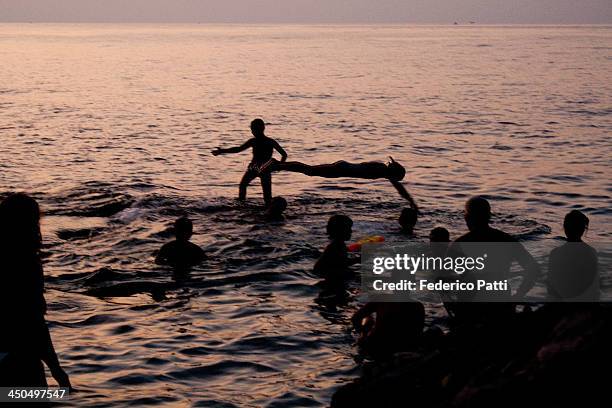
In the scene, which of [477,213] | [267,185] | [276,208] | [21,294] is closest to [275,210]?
[276,208]

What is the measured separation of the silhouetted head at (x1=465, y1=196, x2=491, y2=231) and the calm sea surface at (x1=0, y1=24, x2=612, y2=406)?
8.17 ft

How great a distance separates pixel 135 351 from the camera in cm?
1145

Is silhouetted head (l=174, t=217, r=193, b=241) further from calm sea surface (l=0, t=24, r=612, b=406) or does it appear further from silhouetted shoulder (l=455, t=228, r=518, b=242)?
silhouetted shoulder (l=455, t=228, r=518, b=242)

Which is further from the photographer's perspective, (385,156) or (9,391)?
(385,156)

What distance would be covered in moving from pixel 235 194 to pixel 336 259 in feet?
30.7

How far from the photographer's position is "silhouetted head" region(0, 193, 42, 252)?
6898mm

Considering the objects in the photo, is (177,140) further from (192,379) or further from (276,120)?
(192,379)

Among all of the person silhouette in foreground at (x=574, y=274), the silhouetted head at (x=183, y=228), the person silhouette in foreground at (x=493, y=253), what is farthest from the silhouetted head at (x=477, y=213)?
the silhouetted head at (x=183, y=228)

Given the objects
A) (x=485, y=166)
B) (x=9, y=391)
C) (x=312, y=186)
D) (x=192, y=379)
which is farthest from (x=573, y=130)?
(x=9, y=391)

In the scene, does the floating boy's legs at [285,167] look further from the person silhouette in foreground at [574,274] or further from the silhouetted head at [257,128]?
the person silhouette in foreground at [574,274]

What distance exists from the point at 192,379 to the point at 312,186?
1390 centimetres

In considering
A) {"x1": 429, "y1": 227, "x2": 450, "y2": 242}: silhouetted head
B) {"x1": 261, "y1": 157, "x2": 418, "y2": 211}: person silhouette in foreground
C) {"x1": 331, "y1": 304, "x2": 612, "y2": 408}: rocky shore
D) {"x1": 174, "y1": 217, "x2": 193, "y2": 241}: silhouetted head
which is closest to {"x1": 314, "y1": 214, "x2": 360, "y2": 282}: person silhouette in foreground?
{"x1": 429, "y1": 227, "x2": 450, "y2": 242}: silhouetted head

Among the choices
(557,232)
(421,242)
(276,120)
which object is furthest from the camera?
(276,120)

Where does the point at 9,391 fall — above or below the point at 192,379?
above
